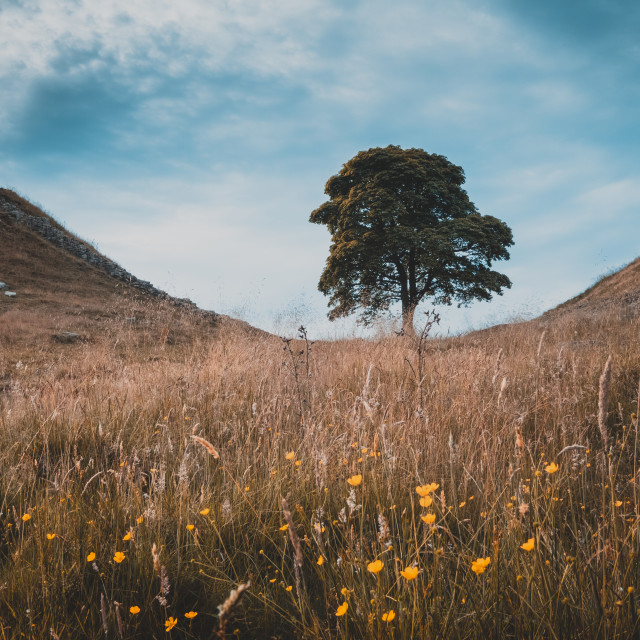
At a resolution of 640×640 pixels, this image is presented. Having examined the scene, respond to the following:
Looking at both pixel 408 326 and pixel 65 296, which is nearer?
pixel 408 326

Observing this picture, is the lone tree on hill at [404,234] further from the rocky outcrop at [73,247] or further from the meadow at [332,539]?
the meadow at [332,539]

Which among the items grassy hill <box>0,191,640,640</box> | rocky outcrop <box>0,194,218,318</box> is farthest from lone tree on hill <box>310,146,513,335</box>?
grassy hill <box>0,191,640,640</box>

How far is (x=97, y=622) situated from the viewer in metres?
1.45

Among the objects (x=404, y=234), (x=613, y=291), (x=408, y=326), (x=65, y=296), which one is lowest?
(x=408, y=326)

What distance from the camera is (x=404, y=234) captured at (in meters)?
17.1

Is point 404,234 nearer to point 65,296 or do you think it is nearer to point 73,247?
point 65,296

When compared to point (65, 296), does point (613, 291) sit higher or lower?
higher

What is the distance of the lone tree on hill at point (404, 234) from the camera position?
Answer: 1750 centimetres

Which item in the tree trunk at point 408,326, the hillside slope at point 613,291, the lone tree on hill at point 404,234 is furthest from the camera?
the lone tree on hill at point 404,234

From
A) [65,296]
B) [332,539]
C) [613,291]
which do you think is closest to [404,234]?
[613,291]

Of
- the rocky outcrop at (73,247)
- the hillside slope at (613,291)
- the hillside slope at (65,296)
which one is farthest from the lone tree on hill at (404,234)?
the rocky outcrop at (73,247)

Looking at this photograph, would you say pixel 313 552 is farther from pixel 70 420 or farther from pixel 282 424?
pixel 70 420

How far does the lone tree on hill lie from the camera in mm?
17500

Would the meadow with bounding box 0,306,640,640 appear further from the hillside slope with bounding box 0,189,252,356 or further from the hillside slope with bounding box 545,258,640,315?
the hillside slope with bounding box 545,258,640,315
